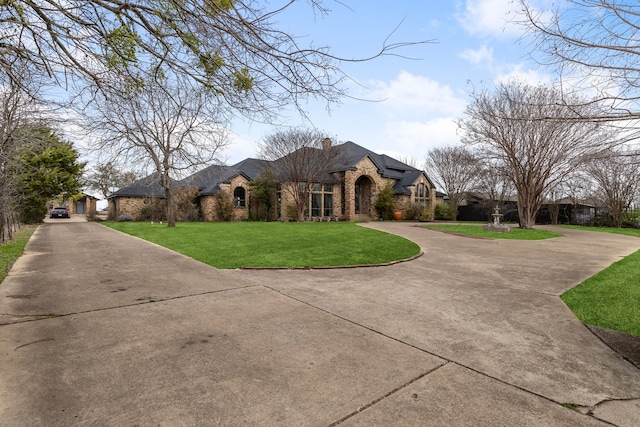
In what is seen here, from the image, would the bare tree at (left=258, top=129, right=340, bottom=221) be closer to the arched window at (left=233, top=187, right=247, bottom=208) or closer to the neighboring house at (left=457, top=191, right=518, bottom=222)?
the arched window at (left=233, top=187, right=247, bottom=208)

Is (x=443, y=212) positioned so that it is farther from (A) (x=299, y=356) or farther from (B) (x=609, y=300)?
(A) (x=299, y=356)

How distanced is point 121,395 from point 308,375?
4.44 ft

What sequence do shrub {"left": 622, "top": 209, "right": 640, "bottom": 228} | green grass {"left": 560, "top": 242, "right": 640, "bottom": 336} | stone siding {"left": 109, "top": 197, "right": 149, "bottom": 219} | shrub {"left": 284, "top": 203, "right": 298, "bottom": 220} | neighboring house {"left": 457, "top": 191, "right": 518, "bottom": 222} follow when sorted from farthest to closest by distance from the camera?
neighboring house {"left": 457, "top": 191, "right": 518, "bottom": 222} < stone siding {"left": 109, "top": 197, "right": 149, "bottom": 219} < shrub {"left": 284, "top": 203, "right": 298, "bottom": 220} < shrub {"left": 622, "top": 209, "right": 640, "bottom": 228} < green grass {"left": 560, "top": 242, "right": 640, "bottom": 336}

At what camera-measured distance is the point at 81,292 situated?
16.9 feet

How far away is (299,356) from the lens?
3.01m

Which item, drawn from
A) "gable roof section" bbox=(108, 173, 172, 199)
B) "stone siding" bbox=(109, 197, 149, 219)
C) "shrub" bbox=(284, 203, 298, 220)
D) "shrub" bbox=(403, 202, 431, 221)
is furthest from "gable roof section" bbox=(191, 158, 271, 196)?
"shrub" bbox=(403, 202, 431, 221)

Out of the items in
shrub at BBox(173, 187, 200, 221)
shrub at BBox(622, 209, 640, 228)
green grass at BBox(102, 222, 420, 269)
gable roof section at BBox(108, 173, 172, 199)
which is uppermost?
gable roof section at BBox(108, 173, 172, 199)

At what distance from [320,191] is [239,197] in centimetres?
722

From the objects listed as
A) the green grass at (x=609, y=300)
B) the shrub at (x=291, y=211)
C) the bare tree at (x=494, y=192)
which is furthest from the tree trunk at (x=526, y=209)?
the shrub at (x=291, y=211)

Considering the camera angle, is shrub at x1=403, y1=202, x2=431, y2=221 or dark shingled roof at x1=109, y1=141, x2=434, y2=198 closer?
dark shingled roof at x1=109, y1=141, x2=434, y2=198

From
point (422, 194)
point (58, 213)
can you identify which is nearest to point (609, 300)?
point (422, 194)

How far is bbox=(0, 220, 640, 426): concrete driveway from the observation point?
2.21m

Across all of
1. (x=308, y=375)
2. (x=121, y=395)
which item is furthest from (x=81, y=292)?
(x=308, y=375)

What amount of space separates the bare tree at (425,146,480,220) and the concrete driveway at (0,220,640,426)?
30.7 meters
